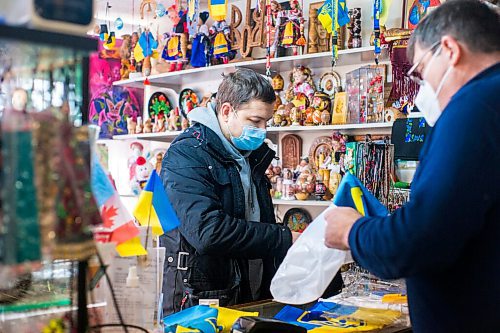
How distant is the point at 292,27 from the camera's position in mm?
4043

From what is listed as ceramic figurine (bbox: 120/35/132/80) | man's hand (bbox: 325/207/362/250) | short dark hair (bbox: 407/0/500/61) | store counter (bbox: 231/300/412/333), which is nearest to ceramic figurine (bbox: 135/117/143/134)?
ceramic figurine (bbox: 120/35/132/80)

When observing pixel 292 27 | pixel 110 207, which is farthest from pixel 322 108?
pixel 110 207

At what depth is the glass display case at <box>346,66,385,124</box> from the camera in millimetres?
3793

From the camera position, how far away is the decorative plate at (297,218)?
4.25 meters

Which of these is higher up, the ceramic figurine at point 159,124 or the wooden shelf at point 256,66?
the wooden shelf at point 256,66

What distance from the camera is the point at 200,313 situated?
1821 millimetres

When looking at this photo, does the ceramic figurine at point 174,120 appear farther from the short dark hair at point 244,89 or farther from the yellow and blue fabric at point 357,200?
the yellow and blue fabric at point 357,200

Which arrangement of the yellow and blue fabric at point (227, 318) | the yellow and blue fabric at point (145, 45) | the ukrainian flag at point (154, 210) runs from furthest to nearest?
the yellow and blue fabric at point (145, 45), the yellow and blue fabric at point (227, 318), the ukrainian flag at point (154, 210)

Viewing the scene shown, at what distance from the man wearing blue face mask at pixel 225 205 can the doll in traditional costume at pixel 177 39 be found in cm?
238

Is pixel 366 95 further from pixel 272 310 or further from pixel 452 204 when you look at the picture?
pixel 452 204

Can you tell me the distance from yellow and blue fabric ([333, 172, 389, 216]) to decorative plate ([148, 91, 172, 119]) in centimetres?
350

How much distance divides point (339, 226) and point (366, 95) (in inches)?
96.7

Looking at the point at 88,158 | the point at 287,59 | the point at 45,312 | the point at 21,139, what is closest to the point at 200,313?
the point at 45,312

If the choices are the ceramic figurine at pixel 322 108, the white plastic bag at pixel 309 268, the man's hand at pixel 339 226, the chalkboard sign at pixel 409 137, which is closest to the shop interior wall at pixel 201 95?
the ceramic figurine at pixel 322 108
